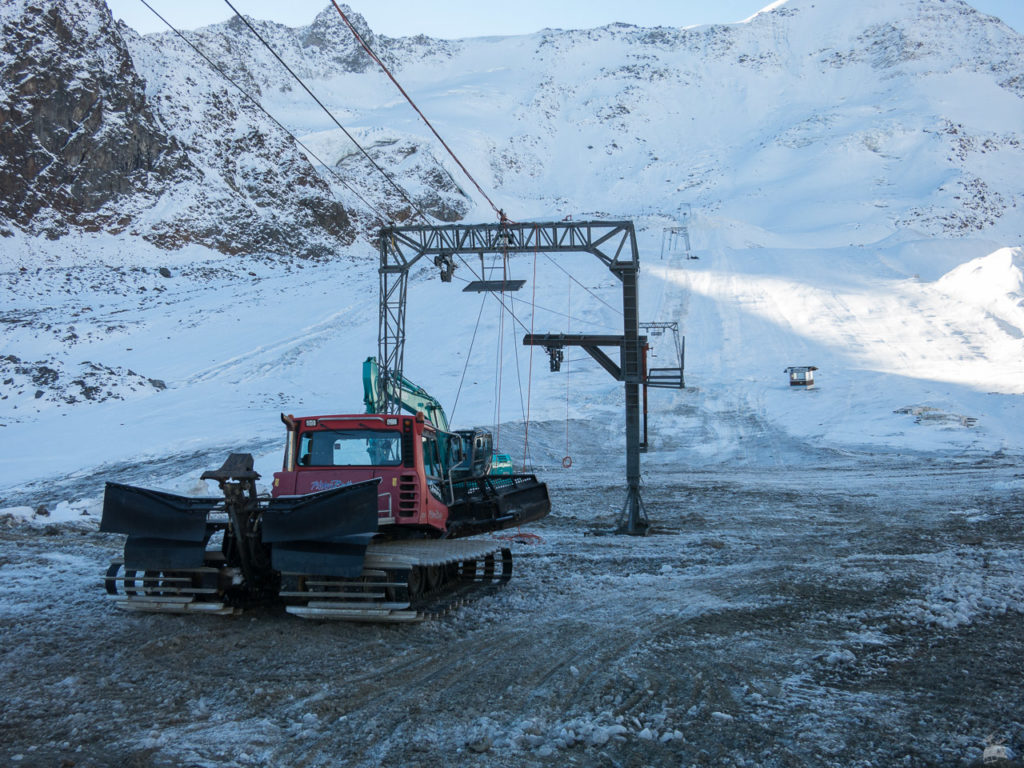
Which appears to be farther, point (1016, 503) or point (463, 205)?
point (463, 205)

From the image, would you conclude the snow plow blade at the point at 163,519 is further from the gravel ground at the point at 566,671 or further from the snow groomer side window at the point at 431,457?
the snow groomer side window at the point at 431,457

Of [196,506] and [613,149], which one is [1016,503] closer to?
[196,506]

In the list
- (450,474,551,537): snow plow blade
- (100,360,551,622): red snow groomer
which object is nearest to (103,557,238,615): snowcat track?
(100,360,551,622): red snow groomer

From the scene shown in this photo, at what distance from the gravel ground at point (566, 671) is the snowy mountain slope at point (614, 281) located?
14.6m

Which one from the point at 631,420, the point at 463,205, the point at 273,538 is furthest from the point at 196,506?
the point at 463,205

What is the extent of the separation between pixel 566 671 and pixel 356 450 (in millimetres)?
3664

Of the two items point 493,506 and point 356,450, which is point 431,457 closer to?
point 356,450

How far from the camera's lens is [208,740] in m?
4.83

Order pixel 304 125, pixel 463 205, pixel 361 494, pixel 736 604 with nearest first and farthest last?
1. pixel 361 494
2. pixel 736 604
3. pixel 463 205
4. pixel 304 125

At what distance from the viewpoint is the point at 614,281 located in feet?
167

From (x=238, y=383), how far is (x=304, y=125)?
3367 inches

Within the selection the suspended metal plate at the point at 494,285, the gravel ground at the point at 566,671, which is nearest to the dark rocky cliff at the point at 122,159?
the suspended metal plate at the point at 494,285

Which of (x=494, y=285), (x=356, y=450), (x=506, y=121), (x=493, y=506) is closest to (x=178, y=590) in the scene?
(x=356, y=450)

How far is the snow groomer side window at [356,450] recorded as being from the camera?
866cm
